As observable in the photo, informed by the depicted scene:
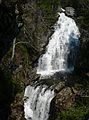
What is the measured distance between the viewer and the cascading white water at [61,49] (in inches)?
1655

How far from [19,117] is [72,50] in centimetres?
1186

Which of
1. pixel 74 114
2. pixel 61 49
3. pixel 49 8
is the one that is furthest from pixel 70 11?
pixel 74 114

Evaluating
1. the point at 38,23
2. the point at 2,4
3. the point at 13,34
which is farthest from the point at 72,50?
the point at 2,4

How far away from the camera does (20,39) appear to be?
40.2 metres

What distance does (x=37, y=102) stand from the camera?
35.3 metres

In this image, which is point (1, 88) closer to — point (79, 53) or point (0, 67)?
point (0, 67)

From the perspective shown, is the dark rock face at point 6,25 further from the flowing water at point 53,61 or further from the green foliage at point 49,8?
the green foliage at point 49,8

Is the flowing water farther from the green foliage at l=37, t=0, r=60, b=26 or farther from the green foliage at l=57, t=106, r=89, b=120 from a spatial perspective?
the green foliage at l=57, t=106, r=89, b=120

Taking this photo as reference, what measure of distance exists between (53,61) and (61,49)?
193cm

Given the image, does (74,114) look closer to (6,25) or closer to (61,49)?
(61,49)

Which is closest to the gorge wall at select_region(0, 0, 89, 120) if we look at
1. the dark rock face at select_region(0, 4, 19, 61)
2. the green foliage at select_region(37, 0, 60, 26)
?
the green foliage at select_region(37, 0, 60, 26)

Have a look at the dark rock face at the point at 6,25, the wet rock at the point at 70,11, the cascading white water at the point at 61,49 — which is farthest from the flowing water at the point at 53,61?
the dark rock face at the point at 6,25

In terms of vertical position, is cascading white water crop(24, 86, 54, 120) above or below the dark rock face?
below

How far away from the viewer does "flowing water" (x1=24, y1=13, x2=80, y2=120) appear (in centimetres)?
3488
